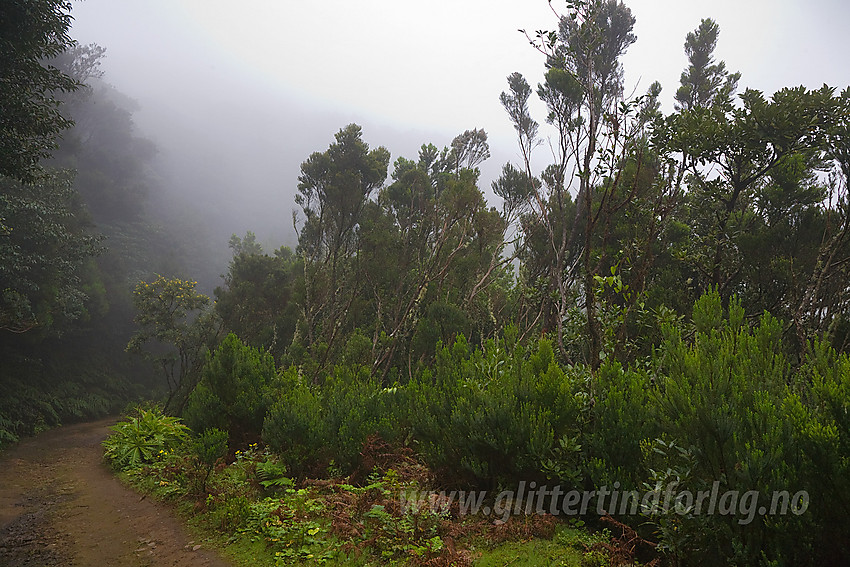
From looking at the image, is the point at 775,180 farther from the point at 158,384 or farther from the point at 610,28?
the point at 158,384

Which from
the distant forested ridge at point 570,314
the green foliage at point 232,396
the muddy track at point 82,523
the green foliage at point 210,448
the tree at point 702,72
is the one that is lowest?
the muddy track at point 82,523

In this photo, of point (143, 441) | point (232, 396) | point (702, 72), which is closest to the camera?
point (232, 396)

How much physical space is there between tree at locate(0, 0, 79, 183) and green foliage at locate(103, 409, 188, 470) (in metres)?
6.15

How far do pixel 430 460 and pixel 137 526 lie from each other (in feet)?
15.0

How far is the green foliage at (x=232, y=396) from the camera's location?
8516 mm

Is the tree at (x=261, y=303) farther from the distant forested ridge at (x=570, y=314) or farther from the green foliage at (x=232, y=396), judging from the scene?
the green foliage at (x=232, y=396)

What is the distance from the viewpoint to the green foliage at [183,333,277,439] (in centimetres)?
852

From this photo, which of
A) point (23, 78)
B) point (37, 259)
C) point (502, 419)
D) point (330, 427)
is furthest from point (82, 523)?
point (37, 259)

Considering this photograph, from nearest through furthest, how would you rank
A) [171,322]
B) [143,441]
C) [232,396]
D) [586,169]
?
[586,169] → [232,396] → [143,441] → [171,322]

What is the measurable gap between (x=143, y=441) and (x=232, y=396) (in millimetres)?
3757

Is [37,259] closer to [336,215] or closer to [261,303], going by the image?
[261,303]

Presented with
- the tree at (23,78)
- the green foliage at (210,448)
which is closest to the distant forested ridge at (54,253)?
the tree at (23,78)

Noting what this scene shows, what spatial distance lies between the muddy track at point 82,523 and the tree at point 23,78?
5.74 metres

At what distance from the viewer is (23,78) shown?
781cm
